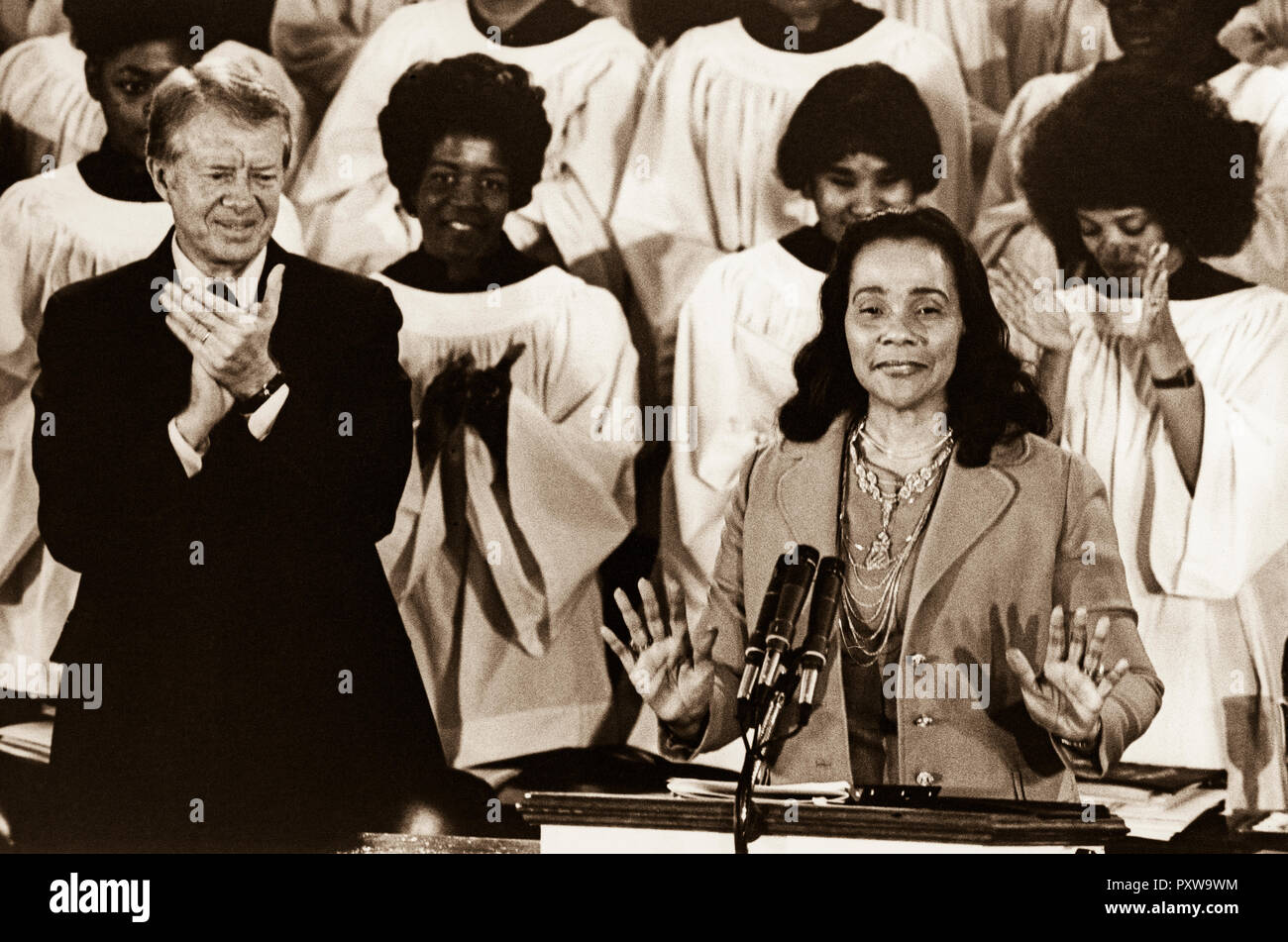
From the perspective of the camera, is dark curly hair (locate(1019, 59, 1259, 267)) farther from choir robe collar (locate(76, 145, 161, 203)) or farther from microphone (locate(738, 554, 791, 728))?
choir robe collar (locate(76, 145, 161, 203))

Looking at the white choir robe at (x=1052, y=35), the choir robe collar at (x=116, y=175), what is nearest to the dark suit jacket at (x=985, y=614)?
the white choir robe at (x=1052, y=35)

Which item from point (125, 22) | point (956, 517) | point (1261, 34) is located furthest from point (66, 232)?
point (1261, 34)

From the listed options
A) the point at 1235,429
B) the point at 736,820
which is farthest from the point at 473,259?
the point at 1235,429

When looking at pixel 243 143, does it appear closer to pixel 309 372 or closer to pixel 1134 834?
Result: pixel 309 372

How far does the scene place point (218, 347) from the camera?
18.5ft

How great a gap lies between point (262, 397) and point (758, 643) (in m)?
1.89

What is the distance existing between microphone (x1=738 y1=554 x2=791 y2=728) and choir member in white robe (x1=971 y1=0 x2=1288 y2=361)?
114 cm

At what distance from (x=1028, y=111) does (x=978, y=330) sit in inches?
31.1

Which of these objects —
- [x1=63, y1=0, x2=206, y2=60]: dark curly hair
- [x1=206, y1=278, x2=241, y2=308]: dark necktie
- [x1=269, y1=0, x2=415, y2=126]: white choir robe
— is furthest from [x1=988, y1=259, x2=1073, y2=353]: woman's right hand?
[x1=63, y1=0, x2=206, y2=60]: dark curly hair

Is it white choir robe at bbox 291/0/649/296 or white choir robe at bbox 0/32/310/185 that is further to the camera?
white choir robe at bbox 0/32/310/185

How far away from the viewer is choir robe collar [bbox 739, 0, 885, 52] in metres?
5.63

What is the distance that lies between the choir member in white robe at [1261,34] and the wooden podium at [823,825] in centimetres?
261

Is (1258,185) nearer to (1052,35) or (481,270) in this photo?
(1052,35)
